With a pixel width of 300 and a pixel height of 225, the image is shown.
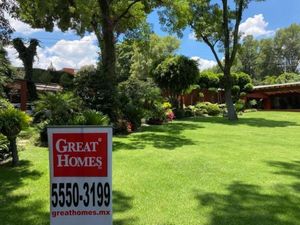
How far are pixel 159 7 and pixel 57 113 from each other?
13.0 metres

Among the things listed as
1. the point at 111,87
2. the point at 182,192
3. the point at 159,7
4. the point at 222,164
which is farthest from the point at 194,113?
the point at 182,192

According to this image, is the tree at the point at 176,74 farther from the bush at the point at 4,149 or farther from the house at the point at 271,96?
the bush at the point at 4,149

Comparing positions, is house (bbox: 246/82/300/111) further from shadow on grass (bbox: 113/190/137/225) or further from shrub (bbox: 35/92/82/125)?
shadow on grass (bbox: 113/190/137/225)

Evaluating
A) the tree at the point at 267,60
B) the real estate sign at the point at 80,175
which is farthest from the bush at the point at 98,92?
the tree at the point at 267,60

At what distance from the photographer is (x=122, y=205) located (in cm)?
628

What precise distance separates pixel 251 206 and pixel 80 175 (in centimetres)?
349

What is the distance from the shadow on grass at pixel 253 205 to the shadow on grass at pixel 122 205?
1.07 meters

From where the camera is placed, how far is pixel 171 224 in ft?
17.9

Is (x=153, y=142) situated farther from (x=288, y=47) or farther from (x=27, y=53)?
(x=288, y=47)

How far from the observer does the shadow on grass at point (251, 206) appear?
5.64 m

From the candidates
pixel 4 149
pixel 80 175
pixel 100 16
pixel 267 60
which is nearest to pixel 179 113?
pixel 100 16

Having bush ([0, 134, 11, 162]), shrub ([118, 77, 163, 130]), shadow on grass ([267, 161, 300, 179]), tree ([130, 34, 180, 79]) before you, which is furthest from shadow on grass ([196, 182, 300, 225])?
tree ([130, 34, 180, 79])

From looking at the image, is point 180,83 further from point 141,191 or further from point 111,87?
point 141,191

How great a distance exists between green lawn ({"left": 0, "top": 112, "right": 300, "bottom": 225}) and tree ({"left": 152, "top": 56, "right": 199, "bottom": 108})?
13.6 metres
